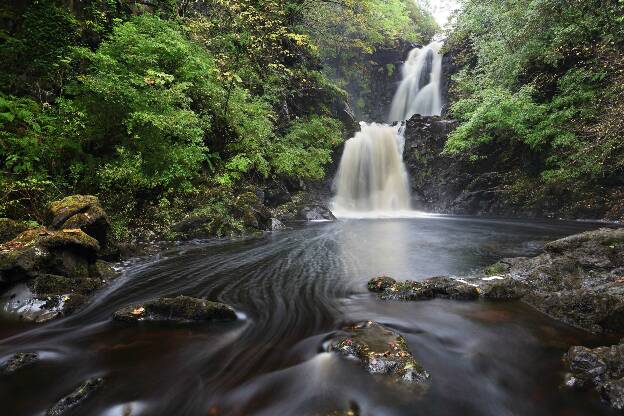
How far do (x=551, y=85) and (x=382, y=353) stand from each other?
16.0 metres

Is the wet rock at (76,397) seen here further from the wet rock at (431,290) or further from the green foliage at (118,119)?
the green foliage at (118,119)

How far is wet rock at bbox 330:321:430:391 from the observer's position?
2.94m

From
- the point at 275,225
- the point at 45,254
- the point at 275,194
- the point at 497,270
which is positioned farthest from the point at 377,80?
the point at 45,254

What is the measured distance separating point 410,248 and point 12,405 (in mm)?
8294

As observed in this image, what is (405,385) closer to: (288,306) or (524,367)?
(524,367)

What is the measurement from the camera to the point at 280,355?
11.3ft

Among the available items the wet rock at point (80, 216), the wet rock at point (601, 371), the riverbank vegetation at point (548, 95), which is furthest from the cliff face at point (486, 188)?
the wet rock at point (80, 216)

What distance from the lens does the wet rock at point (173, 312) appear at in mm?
4070

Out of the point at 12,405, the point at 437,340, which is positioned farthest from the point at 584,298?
the point at 12,405

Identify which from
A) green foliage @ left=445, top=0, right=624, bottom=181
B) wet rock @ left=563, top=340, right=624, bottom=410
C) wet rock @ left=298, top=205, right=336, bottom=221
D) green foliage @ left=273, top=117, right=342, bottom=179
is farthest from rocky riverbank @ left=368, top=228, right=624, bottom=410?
green foliage @ left=273, top=117, right=342, bottom=179

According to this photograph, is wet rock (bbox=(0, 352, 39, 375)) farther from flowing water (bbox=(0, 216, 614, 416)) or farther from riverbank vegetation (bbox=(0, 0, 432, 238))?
riverbank vegetation (bbox=(0, 0, 432, 238))

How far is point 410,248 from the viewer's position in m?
9.22

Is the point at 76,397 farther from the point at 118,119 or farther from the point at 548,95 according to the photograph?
the point at 548,95

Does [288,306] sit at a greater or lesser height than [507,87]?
lesser
